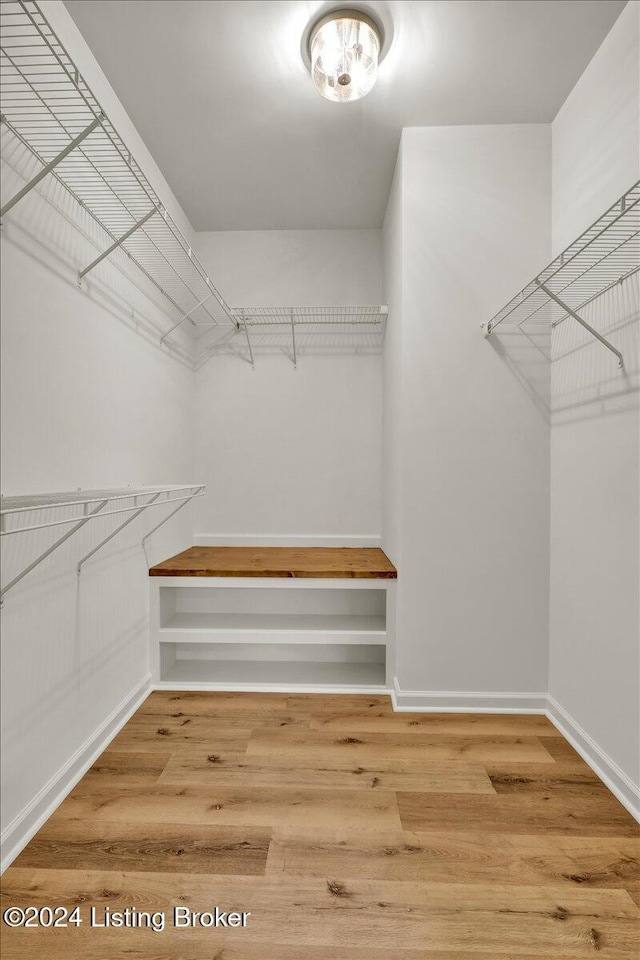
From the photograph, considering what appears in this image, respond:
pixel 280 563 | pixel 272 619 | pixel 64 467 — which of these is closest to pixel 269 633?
pixel 272 619

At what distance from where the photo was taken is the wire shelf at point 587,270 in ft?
5.14

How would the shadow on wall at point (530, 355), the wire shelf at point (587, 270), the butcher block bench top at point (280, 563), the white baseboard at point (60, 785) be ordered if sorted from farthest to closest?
1. the butcher block bench top at point (280, 563)
2. the shadow on wall at point (530, 355)
3. the wire shelf at point (587, 270)
4. the white baseboard at point (60, 785)

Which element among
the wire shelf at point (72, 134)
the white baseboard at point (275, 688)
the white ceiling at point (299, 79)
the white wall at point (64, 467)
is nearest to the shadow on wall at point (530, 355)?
the white ceiling at point (299, 79)

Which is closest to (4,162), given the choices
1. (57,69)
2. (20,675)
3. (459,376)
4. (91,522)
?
(57,69)

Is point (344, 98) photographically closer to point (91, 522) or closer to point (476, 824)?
point (91, 522)

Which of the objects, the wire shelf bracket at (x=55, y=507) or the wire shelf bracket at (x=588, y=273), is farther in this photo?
the wire shelf bracket at (x=588, y=273)

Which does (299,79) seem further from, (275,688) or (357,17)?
(275,688)

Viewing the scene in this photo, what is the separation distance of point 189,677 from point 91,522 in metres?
1.05

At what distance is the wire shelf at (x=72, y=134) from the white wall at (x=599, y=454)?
151 centimetres

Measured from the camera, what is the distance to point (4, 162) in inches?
52.4

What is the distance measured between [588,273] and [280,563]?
176cm

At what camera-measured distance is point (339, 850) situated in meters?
1.41

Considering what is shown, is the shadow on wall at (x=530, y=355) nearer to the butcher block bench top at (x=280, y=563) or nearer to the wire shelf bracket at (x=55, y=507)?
the butcher block bench top at (x=280, y=563)

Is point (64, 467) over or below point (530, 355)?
below
